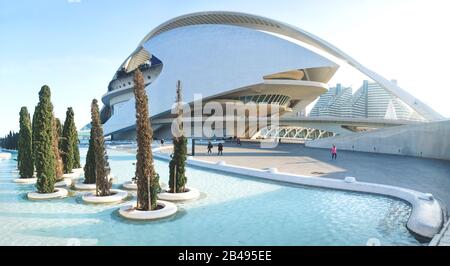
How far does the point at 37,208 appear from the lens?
835 cm

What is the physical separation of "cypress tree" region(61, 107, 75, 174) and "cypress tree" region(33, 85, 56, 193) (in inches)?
122

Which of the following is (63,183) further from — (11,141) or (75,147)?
(11,141)

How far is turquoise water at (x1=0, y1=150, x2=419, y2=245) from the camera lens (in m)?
5.93

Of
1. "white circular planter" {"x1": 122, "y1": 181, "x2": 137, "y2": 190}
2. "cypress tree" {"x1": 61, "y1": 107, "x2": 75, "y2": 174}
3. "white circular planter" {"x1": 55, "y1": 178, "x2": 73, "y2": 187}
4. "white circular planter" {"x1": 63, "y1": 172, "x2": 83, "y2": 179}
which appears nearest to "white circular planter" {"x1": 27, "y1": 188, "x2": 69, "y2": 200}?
"white circular planter" {"x1": 55, "y1": 178, "x2": 73, "y2": 187}

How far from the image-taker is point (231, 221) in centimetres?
699

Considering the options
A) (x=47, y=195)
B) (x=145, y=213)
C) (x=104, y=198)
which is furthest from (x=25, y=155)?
(x=145, y=213)

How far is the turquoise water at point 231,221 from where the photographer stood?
233 inches

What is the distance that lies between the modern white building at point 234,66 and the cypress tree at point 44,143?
26056 mm

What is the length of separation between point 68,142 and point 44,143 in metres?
3.74

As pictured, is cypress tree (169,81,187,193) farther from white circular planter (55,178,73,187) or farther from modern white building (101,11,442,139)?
modern white building (101,11,442,139)

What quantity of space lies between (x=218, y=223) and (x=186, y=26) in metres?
40.9

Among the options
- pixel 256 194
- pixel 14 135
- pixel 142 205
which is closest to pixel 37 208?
pixel 142 205

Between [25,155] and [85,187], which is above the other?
[25,155]
